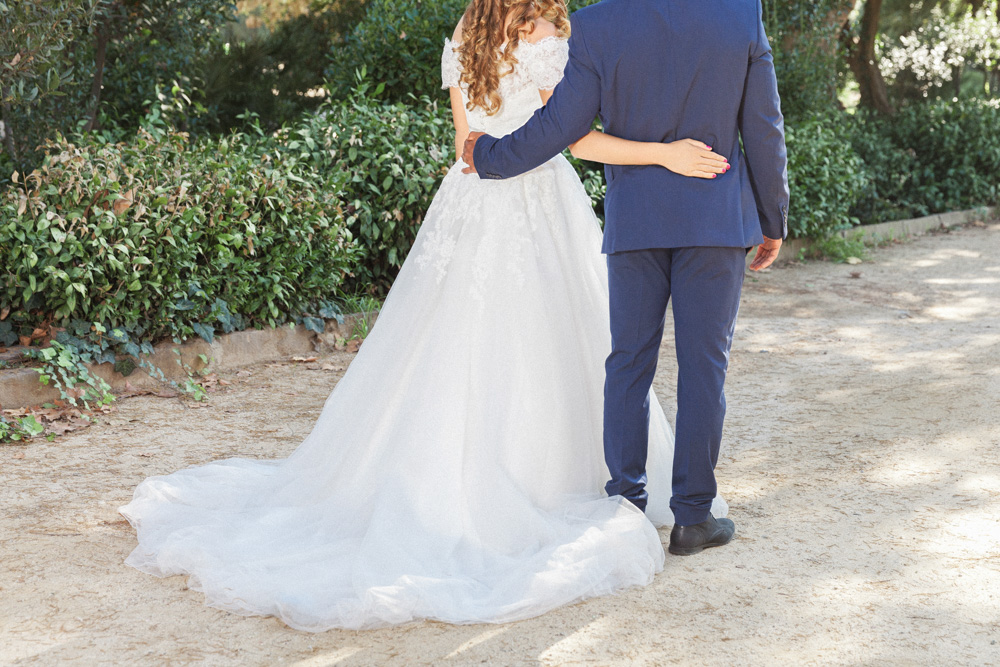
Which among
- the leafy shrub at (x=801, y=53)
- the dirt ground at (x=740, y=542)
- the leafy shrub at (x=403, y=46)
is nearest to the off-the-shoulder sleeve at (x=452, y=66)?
the dirt ground at (x=740, y=542)

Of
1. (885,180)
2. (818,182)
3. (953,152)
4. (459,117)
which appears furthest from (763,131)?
(953,152)

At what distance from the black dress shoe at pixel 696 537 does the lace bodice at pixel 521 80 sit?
5.05 ft

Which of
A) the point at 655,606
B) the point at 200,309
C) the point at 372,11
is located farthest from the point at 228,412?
the point at 372,11

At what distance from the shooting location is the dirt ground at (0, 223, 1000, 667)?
2.42m

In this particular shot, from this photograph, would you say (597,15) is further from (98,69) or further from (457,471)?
(98,69)

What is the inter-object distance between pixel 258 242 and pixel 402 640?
10.7 feet

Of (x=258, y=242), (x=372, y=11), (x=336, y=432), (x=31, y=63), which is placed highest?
(x=372, y=11)

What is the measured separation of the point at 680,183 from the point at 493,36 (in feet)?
3.08

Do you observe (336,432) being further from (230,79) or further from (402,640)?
(230,79)

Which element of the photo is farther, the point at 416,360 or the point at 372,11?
the point at 372,11

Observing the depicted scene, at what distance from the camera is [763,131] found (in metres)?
2.73

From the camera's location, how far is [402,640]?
8.10 feet

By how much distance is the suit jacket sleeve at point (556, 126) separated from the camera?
9.05 feet

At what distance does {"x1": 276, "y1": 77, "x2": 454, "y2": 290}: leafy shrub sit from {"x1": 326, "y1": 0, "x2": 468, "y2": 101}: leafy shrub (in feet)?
3.89
